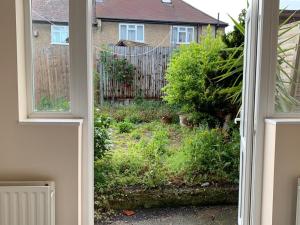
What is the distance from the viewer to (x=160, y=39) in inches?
147

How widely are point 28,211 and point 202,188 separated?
7.54 ft

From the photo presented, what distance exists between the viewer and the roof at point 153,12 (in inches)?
139

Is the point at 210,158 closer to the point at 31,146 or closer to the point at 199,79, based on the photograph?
the point at 199,79

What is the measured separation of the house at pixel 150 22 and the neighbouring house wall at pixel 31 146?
1676 mm

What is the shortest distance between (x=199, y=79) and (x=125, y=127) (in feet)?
3.61

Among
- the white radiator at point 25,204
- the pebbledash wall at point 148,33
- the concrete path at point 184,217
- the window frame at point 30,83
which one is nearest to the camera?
the white radiator at point 25,204

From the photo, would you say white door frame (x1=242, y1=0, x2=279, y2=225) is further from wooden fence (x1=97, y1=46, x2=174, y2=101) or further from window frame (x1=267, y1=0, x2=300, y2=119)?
wooden fence (x1=97, y1=46, x2=174, y2=101)

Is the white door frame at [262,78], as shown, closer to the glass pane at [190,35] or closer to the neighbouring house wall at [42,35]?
the neighbouring house wall at [42,35]

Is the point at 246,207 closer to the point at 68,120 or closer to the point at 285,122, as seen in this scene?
the point at 285,122

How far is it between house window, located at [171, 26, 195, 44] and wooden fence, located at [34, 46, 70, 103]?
1.97 m

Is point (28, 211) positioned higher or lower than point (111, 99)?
lower

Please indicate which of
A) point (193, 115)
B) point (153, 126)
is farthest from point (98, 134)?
point (193, 115)

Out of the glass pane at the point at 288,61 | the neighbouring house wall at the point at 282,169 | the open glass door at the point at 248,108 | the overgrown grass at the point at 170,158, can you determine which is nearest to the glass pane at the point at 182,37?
the overgrown grass at the point at 170,158

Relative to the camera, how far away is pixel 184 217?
3307mm
